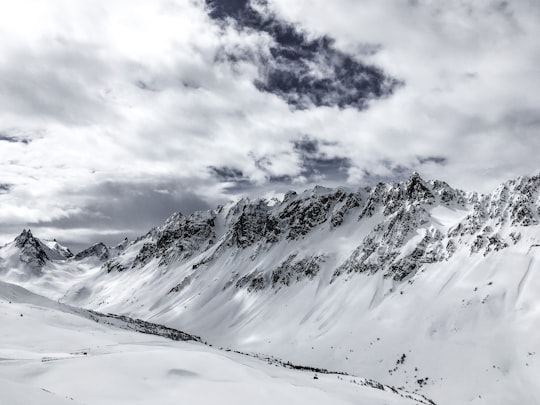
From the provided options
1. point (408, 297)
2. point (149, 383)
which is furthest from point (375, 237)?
point (149, 383)

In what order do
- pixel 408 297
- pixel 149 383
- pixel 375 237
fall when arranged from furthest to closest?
pixel 375 237
pixel 408 297
pixel 149 383

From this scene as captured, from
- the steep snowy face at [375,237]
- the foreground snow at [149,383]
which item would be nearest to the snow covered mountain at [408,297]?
the steep snowy face at [375,237]

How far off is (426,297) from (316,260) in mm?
61345

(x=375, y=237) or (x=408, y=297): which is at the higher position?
(x=375, y=237)

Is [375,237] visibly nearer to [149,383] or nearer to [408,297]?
[408,297]

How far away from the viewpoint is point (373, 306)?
4584 inches

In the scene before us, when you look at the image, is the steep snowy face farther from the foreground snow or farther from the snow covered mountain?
the foreground snow

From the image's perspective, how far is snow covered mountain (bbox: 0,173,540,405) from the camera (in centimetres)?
7644

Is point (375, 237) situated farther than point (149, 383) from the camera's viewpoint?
Yes

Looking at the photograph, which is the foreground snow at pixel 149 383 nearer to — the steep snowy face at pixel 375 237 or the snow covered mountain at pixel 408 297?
the snow covered mountain at pixel 408 297

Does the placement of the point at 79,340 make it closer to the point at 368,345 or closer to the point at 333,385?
the point at 333,385

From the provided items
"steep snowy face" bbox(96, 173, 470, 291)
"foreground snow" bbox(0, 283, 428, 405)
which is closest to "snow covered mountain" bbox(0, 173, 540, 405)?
"steep snowy face" bbox(96, 173, 470, 291)

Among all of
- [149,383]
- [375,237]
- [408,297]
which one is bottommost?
[149,383]

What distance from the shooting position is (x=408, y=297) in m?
110
